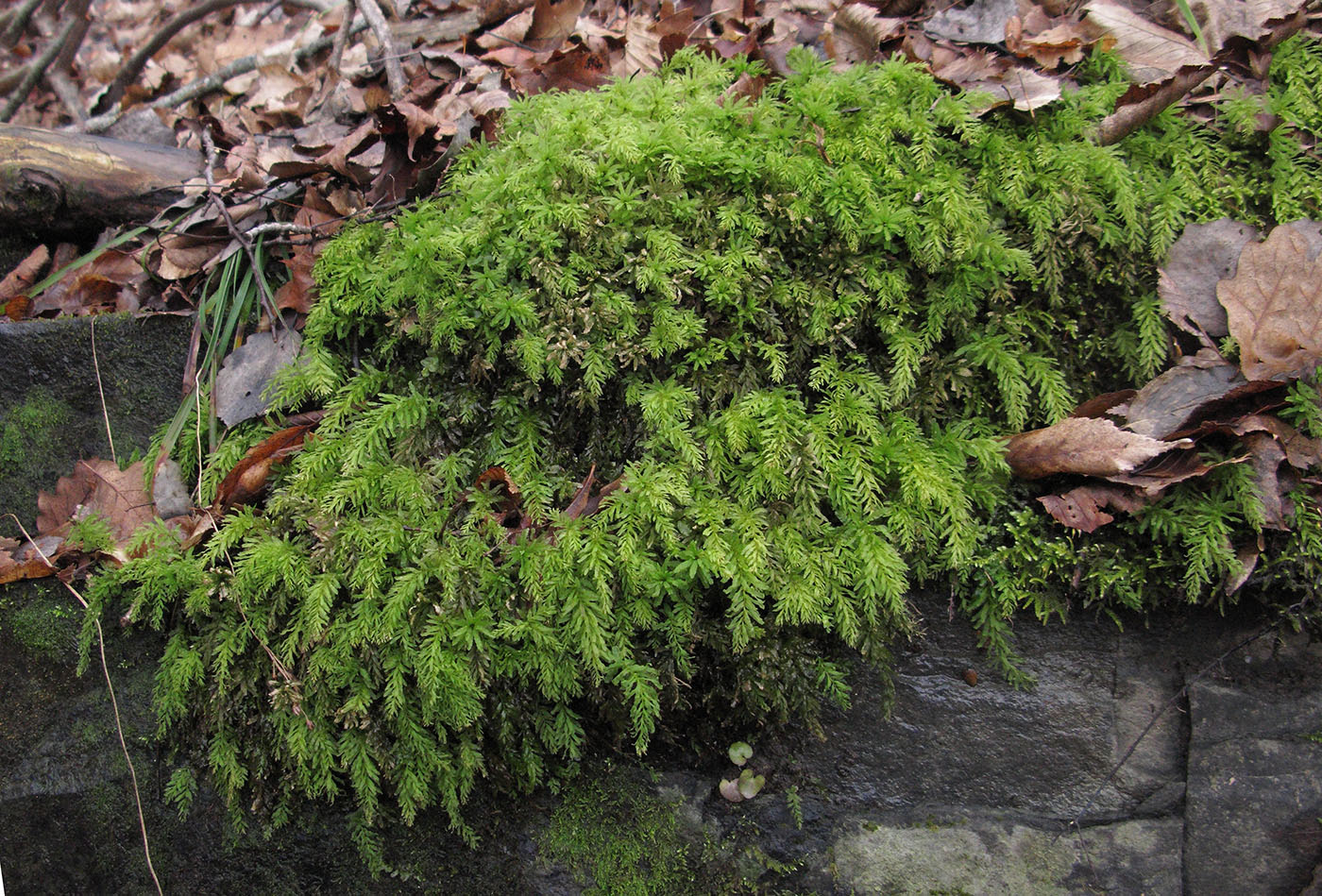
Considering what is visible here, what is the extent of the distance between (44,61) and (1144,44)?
19.3 feet

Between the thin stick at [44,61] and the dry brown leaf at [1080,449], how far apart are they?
18.6ft

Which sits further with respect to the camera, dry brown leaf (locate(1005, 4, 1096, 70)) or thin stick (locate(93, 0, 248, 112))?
thin stick (locate(93, 0, 248, 112))

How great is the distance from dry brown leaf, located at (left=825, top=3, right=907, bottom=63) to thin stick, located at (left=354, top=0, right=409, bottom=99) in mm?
1819

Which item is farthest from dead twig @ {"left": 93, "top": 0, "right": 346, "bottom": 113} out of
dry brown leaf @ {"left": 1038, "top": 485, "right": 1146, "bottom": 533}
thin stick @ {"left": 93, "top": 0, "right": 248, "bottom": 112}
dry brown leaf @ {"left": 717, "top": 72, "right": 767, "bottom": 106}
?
dry brown leaf @ {"left": 1038, "top": 485, "right": 1146, "bottom": 533}

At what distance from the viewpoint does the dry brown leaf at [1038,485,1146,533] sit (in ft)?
6.55

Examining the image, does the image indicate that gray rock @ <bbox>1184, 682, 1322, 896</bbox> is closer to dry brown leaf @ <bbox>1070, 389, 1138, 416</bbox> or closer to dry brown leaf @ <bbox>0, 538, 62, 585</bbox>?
dry brown leaf @ <bbox>1070, 389, 1138, 416</bbox>

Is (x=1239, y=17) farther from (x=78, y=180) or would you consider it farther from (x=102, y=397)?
(x=78, y=180)

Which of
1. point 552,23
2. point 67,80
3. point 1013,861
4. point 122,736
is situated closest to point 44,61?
point 67,80

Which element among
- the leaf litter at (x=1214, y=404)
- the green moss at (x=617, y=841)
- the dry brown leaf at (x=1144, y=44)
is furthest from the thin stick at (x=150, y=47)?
the leaf litter at (x=1214, y=404)

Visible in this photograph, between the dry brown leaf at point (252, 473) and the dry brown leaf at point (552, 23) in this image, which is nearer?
the dry brown leaf at point (252, 473)

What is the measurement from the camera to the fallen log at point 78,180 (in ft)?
9.48

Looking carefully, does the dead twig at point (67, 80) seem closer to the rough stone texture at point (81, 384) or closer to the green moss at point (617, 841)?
the rough stone texture at point (81, 384)

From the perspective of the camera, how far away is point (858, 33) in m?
2.66

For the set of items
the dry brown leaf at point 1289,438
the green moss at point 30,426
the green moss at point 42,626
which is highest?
the dry brown leaf at point 1289,438
